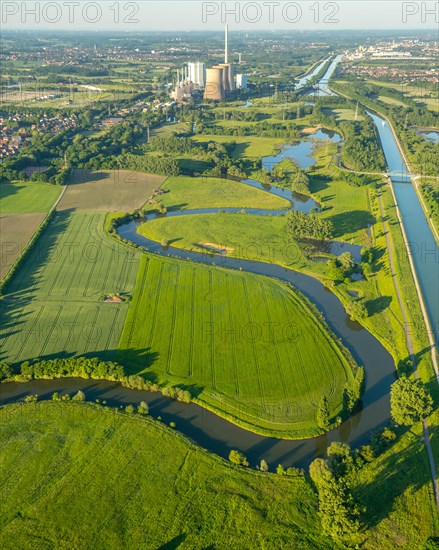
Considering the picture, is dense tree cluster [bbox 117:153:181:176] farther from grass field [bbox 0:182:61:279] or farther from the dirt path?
the dirt path

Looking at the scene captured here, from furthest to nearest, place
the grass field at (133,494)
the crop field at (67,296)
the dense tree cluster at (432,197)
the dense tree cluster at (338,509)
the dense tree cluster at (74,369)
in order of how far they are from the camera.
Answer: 1. the dense tree cluster at (432,197)
2. the crop field at (67,296)
3. the dense tree cluster at (74,369)
4. the grass field at (133,494)
5. the dense tree cluster at (338,509)

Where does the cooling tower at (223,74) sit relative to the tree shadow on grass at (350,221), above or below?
above

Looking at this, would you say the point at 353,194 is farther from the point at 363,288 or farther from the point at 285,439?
the point at 285,439

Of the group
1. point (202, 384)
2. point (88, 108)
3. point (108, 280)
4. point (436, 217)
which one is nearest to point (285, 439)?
point (202, 384)

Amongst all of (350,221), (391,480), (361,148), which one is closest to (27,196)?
(350,221)

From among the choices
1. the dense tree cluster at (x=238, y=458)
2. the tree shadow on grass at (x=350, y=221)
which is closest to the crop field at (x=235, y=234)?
the tree shadow on grass at (x=350, y=221)

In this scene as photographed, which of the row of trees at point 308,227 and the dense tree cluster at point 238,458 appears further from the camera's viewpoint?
the row of trees at point 308,227

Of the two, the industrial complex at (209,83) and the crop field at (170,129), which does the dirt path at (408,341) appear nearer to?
the crop field at (170,129)

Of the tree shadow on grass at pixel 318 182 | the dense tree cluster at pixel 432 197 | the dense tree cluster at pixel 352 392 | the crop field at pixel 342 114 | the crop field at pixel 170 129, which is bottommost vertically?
the dense tree cluster at pixel 352 392
